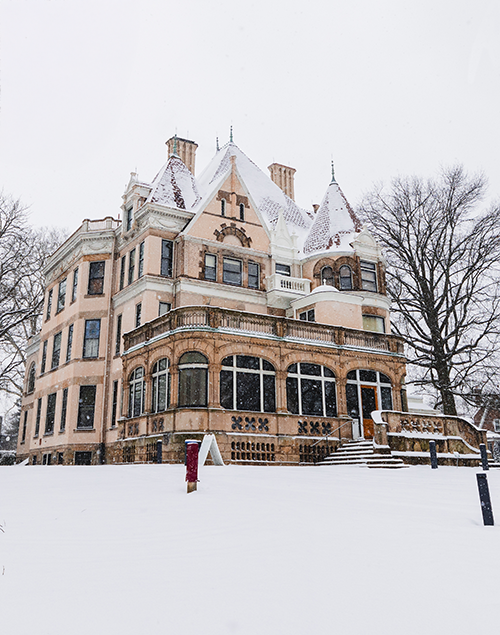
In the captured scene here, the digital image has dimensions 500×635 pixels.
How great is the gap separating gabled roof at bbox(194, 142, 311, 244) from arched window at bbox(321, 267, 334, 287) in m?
3.14

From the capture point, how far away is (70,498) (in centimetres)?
1016

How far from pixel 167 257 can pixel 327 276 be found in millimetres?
9142

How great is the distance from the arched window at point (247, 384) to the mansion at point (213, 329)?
0.06 meters

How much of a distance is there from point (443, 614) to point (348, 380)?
832 inches

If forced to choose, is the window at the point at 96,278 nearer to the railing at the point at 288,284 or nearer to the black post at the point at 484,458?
the railing at the point at 288,284

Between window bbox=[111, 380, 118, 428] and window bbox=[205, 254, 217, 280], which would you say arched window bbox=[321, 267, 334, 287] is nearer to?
window bbox=[205, 254, 217, 280]

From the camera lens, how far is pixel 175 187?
3253 centimetres

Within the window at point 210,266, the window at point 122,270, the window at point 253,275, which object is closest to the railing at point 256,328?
the window at point 210,266

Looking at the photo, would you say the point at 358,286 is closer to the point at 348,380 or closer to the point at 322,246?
the point at 322,246

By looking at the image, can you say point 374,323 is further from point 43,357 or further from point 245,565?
point 245,565

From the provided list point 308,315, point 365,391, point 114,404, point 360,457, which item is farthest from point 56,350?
point 360,457

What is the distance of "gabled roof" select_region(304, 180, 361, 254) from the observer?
33969 mm

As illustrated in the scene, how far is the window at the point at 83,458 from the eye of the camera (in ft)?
101

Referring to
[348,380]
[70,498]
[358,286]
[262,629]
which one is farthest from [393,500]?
[358,286]
